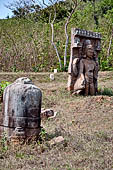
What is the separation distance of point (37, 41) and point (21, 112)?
11.4m

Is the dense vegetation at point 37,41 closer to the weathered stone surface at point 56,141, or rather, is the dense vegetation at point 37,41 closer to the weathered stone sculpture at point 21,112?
the weathered stone sculpture at point 21,112

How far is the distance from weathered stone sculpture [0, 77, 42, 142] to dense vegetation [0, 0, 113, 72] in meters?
10.1

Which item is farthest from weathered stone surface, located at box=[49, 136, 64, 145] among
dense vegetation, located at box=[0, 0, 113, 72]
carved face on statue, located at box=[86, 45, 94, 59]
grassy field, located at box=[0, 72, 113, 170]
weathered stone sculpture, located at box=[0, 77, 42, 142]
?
dense vegetation, located at box=[0, 0, 113, 72]

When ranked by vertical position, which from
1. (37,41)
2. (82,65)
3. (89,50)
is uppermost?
(37,41)

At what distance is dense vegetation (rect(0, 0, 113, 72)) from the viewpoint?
47.2 ft

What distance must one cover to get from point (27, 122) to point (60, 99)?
4.05m

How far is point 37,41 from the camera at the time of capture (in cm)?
1502

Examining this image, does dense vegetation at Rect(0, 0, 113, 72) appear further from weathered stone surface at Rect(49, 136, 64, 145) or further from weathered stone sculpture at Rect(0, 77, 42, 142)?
weathered stone surface at Rect(49, 136, 64, 145)

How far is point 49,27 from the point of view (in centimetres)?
1608

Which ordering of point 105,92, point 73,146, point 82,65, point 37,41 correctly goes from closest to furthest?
1. point 73,146
2. point 82,65
3. point 105,92
4. point 37,41

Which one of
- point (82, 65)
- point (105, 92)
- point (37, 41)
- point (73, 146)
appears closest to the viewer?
point (73, 146)

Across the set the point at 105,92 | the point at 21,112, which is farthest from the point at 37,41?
the point at 21,112

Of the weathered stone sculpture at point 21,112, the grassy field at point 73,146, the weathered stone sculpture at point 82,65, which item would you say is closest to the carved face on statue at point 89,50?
the weathered stone sculpture at point 82,65

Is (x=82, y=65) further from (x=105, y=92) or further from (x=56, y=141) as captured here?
(x=56, y=141)
